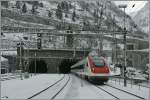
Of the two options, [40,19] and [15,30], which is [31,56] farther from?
[15,30]

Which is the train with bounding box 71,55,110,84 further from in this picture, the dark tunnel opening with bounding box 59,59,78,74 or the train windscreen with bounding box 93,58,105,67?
the dark tunnel opening with bounding box 59,59,78,74

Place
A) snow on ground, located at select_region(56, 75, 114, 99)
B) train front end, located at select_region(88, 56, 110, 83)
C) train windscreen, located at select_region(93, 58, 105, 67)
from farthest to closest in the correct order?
train windscreen, located at select_region(93, 58, 105, 67) < train front end, located at select_region(88, 56, 110, 83) < snow on ground, located at select_region(56, 75, 114, 99)

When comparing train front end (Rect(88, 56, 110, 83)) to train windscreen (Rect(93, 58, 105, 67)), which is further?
train windscreen (Rect(93, 58, 105, 67))

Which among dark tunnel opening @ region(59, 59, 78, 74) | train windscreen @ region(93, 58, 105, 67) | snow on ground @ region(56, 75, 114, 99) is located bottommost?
dark tunnel opening @ region(59, 59, 78, 74)

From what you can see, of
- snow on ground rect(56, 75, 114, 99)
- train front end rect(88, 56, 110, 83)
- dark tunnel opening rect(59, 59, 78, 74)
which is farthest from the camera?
dark tunnel opening rect(59, 59, 78, 74)

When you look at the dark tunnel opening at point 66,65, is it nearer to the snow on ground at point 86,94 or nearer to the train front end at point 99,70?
the train front end at point 99,70

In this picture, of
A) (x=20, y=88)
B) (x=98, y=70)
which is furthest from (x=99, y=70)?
(x=20, y=88)

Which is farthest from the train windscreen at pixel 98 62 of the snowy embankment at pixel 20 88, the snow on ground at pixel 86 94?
the snow on ground at pixel 86 94

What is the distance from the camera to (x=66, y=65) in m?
117

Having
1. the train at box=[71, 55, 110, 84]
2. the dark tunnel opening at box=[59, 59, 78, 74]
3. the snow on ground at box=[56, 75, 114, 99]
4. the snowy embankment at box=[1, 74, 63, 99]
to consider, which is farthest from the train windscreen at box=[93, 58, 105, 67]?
the dark tunnel opening at box=[59, 59, 78, 74]

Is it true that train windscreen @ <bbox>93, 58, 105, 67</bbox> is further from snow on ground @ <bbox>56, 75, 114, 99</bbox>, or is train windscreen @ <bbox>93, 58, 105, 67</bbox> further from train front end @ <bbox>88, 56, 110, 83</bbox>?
snow on ground @ <bbox>56, 75, 114, 99</bbox>

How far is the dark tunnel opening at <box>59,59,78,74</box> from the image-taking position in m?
116

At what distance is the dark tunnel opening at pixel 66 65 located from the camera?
11631 cm

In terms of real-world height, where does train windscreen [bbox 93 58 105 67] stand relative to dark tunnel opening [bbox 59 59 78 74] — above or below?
above
